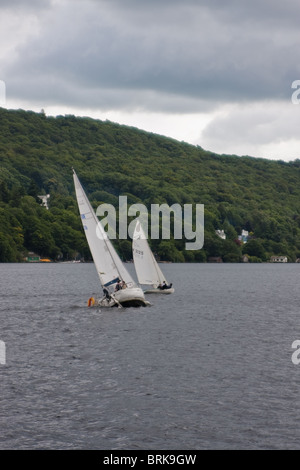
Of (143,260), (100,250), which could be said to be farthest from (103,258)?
(143,260)

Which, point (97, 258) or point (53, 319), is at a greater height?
point (97, 258)

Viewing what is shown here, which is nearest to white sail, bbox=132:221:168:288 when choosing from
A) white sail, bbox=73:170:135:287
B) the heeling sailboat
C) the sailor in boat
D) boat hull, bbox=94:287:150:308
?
boat hull, bbox=94:287:150:308

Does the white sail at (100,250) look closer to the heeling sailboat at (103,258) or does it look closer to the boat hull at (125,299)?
the heeling sailboat at (103,258)

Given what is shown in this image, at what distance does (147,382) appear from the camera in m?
36.0

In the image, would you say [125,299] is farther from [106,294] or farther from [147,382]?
[147,382]

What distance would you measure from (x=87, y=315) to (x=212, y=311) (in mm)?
15452

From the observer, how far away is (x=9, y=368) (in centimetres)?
3881

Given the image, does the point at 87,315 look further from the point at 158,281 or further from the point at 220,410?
the point at 220,410

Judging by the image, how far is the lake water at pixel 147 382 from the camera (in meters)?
27.0

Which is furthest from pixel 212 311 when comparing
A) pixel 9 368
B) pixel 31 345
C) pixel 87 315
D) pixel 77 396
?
pixel 77 396

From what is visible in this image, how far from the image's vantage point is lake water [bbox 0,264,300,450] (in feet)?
88.4

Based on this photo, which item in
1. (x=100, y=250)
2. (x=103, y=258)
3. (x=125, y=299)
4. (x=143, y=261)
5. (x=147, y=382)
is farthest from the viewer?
(x=143, y=261)

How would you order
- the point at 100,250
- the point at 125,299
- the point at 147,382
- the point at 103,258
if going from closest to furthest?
the point at 147,382
the point at 103,258
the point at 100,250
the point at 125,299

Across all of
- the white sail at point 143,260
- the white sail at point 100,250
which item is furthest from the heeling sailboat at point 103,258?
the white sail at point 143,260
